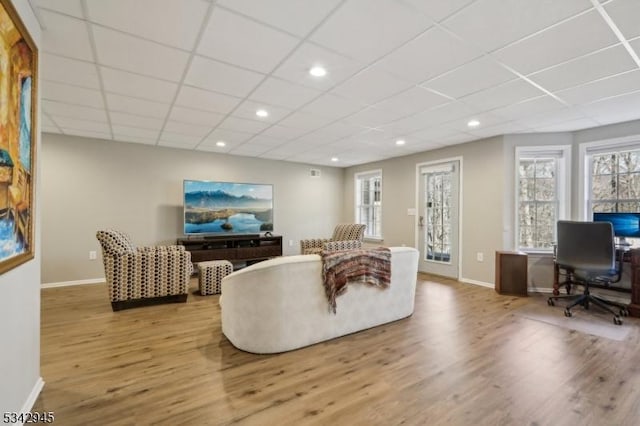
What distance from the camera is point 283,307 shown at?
245 centimetres

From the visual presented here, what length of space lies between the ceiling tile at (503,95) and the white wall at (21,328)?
356 cm

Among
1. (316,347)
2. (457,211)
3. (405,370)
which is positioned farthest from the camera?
(457,211)

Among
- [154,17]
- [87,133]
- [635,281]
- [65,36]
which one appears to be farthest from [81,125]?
[635,281]

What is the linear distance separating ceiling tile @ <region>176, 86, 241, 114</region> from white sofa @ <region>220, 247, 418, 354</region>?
187cm

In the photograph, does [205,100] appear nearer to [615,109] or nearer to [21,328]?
[21,328]

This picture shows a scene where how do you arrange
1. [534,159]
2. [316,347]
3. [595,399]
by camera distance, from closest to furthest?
[595,399], [316,347], [534,159]

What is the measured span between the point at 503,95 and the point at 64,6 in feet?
11.9

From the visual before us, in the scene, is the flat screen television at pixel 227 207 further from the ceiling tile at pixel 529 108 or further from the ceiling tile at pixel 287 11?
the ceiling tile at pixel 529 108

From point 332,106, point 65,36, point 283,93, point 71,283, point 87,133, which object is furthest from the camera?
point 71,283

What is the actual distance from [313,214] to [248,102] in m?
4.35

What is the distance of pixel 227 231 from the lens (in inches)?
230

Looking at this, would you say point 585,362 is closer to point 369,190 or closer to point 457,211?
point 457,211

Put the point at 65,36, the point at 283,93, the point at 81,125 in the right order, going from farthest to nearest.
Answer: the point at 81,125
the point at 283,93
the point at 65,36

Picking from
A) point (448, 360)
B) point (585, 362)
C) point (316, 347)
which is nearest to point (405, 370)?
point (448, 360)
